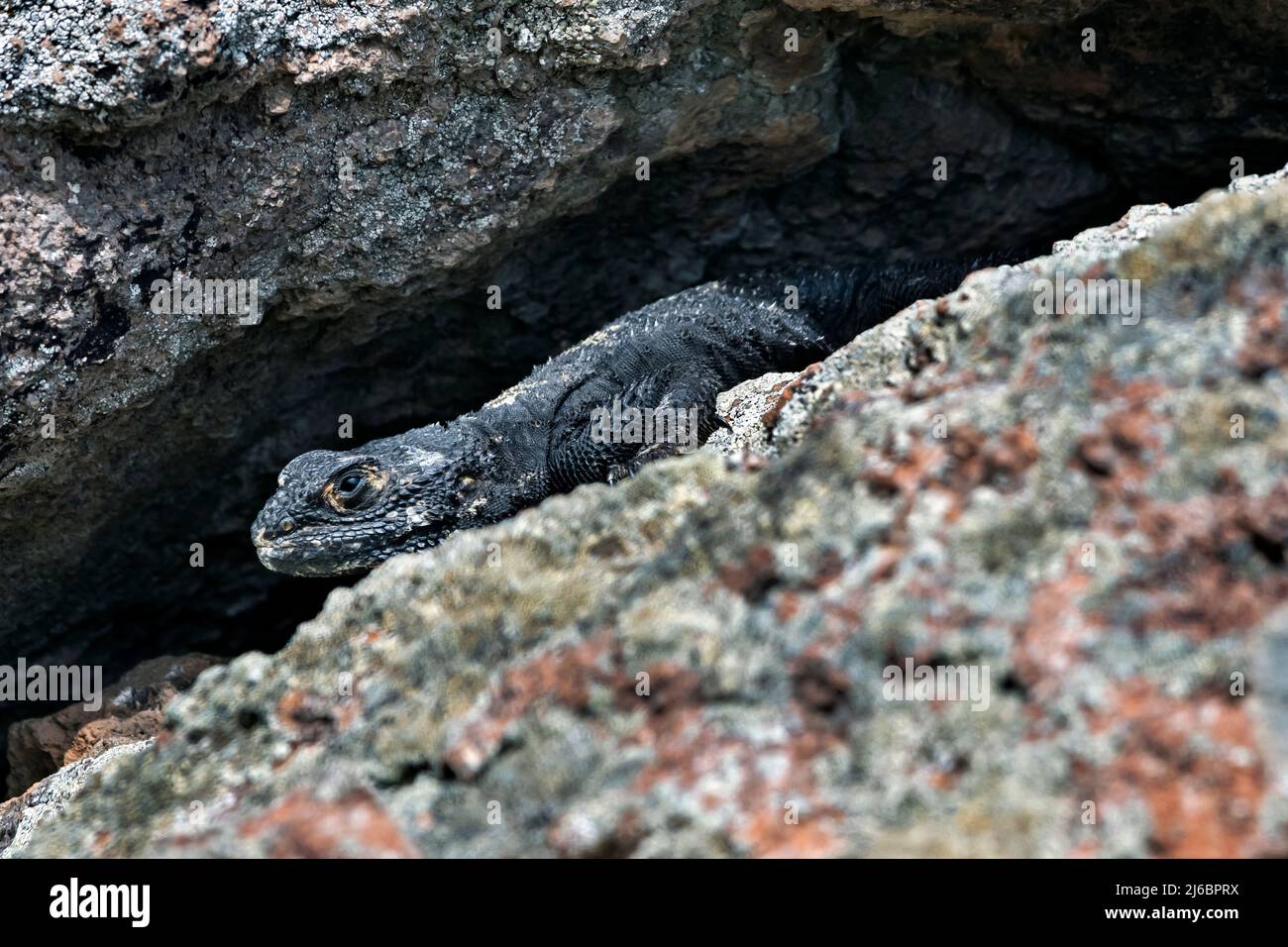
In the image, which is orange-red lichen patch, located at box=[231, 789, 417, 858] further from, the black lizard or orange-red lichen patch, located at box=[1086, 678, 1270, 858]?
the black lizard

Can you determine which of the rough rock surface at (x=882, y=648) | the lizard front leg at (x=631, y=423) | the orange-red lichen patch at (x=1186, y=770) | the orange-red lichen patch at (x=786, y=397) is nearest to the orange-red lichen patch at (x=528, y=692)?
the rough rock surface at (x=882, y=648)

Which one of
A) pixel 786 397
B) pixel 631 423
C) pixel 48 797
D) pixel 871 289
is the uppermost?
pixel 871 289

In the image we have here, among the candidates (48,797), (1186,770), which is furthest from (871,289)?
(48,797)

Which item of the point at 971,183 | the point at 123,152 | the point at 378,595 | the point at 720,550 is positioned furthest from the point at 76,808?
the point at 971,183

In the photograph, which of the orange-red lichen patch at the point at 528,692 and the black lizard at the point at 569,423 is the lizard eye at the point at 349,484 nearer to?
the black lizard at the point at 569,423

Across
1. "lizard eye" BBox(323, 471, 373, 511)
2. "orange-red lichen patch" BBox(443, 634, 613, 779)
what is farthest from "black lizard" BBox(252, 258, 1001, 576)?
"orange-red lichen patch" BBox(443, 634, 613, 779)

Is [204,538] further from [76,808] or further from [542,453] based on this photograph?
[76,808]

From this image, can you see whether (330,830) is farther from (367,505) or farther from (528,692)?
(367,505)
